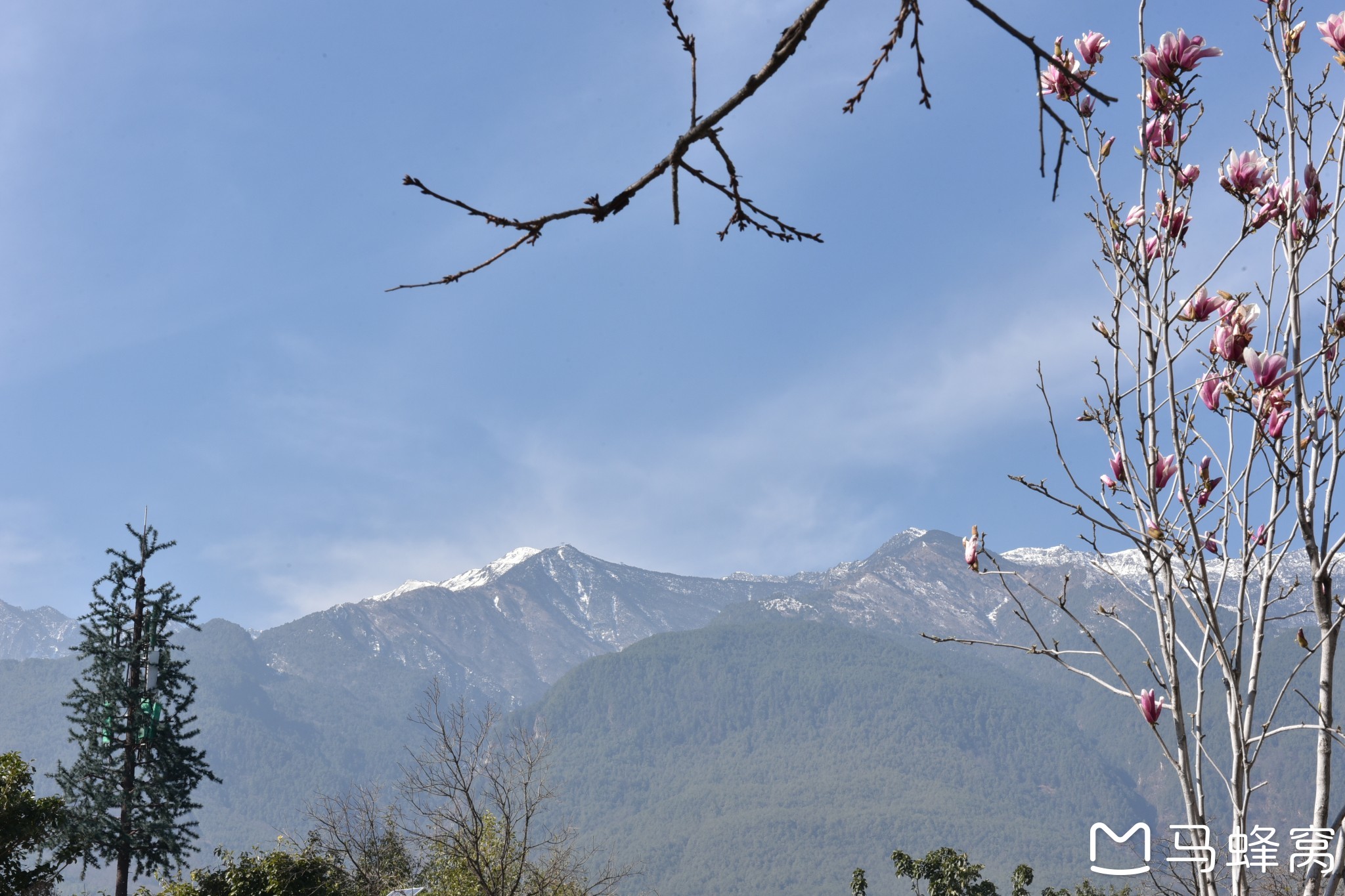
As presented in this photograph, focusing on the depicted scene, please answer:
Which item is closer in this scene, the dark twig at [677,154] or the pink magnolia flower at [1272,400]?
the dark twig at [677,154]

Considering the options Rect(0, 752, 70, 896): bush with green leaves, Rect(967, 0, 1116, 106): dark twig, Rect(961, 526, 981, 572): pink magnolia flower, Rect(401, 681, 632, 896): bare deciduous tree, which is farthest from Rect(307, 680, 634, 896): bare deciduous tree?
Rect(967, 0, 1116, 106): dark twig

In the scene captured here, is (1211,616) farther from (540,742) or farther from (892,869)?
(892,869)

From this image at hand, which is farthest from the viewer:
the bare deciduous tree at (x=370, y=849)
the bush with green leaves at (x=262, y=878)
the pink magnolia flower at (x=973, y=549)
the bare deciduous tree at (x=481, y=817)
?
the bare deciduous tree at (x=370, y=849)

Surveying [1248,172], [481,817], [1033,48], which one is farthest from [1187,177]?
[481,817]

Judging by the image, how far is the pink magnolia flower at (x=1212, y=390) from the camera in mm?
2838

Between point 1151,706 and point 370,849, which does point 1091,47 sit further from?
point 370,849

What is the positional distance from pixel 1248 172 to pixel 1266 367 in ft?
2.01

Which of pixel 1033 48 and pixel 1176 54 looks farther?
pixel 1176 54

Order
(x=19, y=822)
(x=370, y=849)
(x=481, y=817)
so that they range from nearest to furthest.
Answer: (x=19, y=822), (x=481, y=817), (x=370, y=849)

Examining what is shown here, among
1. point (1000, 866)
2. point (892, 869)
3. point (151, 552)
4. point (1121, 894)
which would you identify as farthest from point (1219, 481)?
point (1000, 866)

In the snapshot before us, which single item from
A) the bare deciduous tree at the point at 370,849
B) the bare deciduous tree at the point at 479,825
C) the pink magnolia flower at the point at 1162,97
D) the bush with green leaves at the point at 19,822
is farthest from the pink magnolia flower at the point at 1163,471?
the bare deciduous tree at the point at 370,849

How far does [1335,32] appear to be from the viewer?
9.29 ft

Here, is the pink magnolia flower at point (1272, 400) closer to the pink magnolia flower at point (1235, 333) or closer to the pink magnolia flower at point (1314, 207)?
the pink magnolia flower at point (1235, 333)

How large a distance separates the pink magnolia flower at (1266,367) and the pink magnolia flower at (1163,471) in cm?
30
